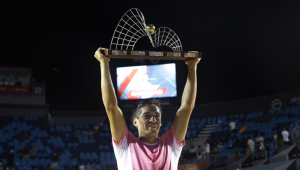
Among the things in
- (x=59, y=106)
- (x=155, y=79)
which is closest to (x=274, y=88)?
(x=155, y=79)

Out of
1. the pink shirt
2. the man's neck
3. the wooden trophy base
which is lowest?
the pink shirt

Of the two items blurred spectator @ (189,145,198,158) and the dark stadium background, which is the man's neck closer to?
blurred spectator @ (189,145,198,158)

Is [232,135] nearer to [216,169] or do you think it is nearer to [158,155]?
[216,169]

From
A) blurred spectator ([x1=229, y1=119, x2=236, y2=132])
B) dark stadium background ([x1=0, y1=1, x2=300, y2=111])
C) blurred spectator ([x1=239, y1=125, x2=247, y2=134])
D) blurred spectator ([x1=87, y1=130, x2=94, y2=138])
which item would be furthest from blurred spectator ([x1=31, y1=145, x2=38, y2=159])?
blurred spectator ([x1=239, y1=125, x2=247, y2=134])

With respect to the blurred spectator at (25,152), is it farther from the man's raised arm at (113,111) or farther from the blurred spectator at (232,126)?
the man's raised arm at (113,111)

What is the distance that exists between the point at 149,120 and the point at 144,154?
27 centimetres

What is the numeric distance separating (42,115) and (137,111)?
54.3 ft

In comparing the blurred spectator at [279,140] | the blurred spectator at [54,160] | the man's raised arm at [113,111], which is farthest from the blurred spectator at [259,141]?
the man's raised arm at [113,111]

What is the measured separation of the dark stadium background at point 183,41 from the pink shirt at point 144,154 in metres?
13.6

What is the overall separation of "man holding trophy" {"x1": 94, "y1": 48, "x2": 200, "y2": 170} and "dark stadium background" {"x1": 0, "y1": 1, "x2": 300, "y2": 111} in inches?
528

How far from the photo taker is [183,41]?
1847 cm

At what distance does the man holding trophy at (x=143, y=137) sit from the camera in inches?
97.3

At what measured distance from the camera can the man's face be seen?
258 cm

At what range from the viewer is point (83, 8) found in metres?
15.6
